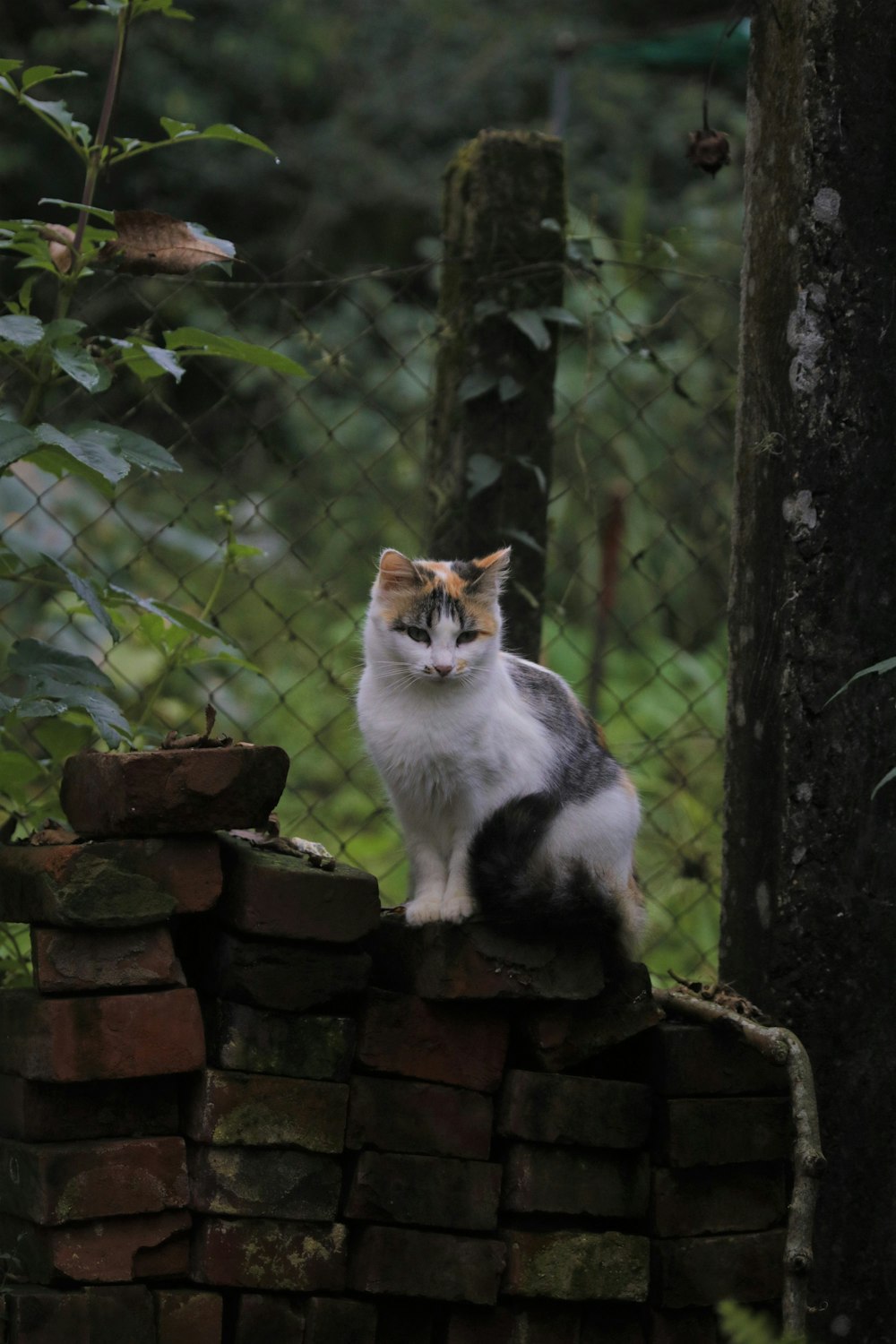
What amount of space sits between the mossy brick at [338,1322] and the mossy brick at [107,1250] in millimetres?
192

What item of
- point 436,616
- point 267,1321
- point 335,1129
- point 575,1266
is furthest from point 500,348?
point 267,1321

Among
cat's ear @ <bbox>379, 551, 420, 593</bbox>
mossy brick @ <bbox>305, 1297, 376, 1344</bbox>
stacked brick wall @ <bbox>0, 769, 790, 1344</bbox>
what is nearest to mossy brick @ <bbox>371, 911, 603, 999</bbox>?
stacked brick wall @ <bbox>0, 769, 790, 1344</bbox>

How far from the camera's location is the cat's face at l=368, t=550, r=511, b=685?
2.35m

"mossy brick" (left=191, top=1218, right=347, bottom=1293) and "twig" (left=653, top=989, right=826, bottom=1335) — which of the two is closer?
"mossy brick" (left=191, top=1218, right=347, bottom=1293)

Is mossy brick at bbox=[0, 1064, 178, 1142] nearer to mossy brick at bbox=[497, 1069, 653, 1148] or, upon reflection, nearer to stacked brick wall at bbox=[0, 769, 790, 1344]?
stacked brick wall at bbox=[0, 769, 790, 1344]

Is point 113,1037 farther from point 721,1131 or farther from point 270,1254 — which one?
point 721,1131

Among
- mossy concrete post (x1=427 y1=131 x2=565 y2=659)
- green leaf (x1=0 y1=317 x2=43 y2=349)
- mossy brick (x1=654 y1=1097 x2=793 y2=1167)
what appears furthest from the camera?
mossy concrete post (x1=427 y1=131 x2=565 y2=659)

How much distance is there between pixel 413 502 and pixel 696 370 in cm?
221

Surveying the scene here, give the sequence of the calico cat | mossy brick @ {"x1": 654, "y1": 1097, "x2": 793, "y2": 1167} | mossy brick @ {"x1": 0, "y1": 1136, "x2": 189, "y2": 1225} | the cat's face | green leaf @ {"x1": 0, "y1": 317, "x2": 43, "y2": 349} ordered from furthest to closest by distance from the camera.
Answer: the cat's face < the calico cat < mossy brick @ {"x1": 654, "y1": 1097, "x2": 793, "y2": 1167} < green leaf @ {"x1": 0, "y1": 317, "x2": 43, "y2": 349} < mossy brick @ {"x1": 0, "y1": 1136, "x2": 189, "y2": 1225}

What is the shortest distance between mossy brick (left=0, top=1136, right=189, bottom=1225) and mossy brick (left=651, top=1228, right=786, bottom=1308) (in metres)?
0.72

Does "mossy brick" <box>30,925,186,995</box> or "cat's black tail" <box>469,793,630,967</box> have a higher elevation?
"cat's black tail" <box>469,793,630,967</box>

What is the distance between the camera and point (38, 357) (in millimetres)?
2287

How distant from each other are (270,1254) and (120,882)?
562 millimetres

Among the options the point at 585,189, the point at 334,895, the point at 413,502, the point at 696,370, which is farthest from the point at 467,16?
the point at 334,895
